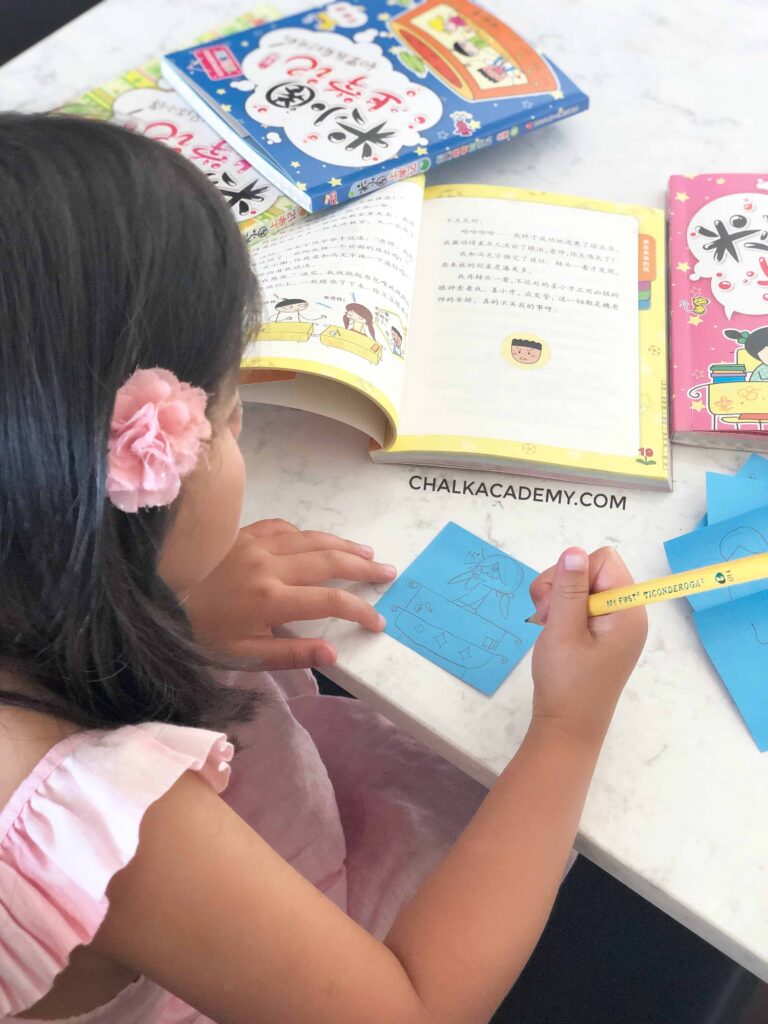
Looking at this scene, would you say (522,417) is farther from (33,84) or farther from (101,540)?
(33,84)

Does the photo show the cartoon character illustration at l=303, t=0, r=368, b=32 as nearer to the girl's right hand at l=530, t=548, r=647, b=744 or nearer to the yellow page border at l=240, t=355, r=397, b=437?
the yellow page border at l=240, t=355, r=397, b=437

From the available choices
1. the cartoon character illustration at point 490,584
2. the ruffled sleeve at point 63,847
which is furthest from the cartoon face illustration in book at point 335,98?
the ruffled sleeve at point 63,847

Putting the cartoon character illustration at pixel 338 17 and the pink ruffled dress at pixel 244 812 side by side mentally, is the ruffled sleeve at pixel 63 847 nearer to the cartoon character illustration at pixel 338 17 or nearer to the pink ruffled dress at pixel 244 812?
the pink ruffled dress at pixel 244 812

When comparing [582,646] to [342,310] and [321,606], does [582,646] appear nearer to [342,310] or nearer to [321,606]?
[321,606]

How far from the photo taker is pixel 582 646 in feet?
1.97

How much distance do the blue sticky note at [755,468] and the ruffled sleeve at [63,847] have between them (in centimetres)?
41

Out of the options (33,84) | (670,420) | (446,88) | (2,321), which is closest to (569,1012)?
(670,420)

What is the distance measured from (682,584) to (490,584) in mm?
133

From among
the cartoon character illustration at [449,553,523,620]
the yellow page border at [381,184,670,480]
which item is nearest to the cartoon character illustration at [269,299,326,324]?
the yellow page border at [381,184,670,480]

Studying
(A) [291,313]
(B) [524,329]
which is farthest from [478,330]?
(A) [291,313]

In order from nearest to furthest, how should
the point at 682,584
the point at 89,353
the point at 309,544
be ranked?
the point at 89,353
the point at 682,584
the point at 309,544

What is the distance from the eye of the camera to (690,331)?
754mm

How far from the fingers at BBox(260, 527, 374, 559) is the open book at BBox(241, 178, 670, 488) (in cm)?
8

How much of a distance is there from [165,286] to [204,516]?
5.6 inches
